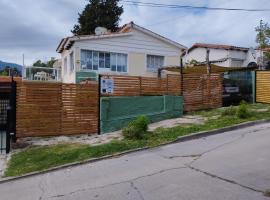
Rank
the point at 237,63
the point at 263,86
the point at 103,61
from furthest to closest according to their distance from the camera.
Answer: the point at 237,63
the point at 103,61
the point at 263,86

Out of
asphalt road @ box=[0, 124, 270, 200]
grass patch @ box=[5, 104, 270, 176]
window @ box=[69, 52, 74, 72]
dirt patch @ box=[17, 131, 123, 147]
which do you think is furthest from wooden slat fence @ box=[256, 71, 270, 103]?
window @ box=[69, 52, 74, 72]

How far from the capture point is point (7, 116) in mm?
13312

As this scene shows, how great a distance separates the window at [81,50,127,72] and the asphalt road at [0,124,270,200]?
14092mm

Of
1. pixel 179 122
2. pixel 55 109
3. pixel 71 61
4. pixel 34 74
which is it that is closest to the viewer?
pixel 55 109

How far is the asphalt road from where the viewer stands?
7.11m

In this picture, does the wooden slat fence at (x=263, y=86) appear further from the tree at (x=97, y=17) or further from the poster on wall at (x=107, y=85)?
the tree at (x=97, y=17)

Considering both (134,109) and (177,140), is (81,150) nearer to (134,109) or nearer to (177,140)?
(177,140)

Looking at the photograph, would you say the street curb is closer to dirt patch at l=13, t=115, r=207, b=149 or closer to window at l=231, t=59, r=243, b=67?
dirt patch at l=13, t=115, r=207, b=149

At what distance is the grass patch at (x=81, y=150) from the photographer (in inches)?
416

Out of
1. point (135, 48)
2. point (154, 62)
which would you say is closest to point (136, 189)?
point (135, 48)

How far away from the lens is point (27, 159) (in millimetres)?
11234

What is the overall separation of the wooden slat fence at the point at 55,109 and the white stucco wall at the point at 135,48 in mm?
9732

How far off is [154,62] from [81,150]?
17086 mm

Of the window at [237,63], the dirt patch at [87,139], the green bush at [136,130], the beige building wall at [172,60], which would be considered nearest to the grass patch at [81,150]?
the green bush at [136,130]
